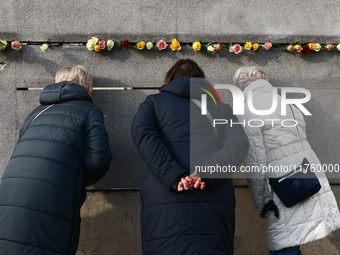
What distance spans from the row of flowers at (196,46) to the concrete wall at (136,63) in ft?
0.24

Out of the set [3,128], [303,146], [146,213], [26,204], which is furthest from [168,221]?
[3,128]

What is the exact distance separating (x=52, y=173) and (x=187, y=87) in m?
1.18

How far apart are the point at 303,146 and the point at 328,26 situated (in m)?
1.90

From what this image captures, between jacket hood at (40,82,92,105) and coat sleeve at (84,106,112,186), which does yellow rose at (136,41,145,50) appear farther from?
coat sleeve at (84,106,112,186)

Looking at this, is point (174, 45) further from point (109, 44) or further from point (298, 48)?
point (298, 48)

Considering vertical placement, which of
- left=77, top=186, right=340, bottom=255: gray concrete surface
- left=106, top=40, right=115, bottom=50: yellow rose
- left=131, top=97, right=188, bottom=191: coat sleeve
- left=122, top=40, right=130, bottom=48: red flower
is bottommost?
left=77, top=186, right=340, bottom=255: gray concrete surface

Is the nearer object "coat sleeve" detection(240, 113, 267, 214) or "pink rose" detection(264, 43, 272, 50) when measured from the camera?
"coat sleeve" detection(240, 113, 267, 214)

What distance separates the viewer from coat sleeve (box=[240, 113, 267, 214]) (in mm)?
3021

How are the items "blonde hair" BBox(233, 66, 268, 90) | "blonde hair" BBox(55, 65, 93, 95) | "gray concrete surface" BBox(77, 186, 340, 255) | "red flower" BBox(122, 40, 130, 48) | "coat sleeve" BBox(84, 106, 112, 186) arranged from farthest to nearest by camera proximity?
1. "red flower" BBox(122, 40, 130, 48)
2. "gray concrete surface" BBox(77, 186, 340, 255)
3. "blonde hair" BBox(233, 66, 268, 90)
4. "blonde hair" BBox(55, 65, 93, 95)
5. "coat sleeve" BBox(84, 106, 112, 186)

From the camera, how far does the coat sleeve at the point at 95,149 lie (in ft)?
9.21

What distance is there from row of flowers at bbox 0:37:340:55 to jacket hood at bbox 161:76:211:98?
1219 mm

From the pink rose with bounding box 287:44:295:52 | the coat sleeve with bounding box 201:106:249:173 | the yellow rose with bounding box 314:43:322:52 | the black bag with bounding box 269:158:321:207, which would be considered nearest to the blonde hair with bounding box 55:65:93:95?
the coat sleeve with bounding box 201:106:249:173

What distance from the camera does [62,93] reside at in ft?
9.73

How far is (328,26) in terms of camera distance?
4.22 metres
